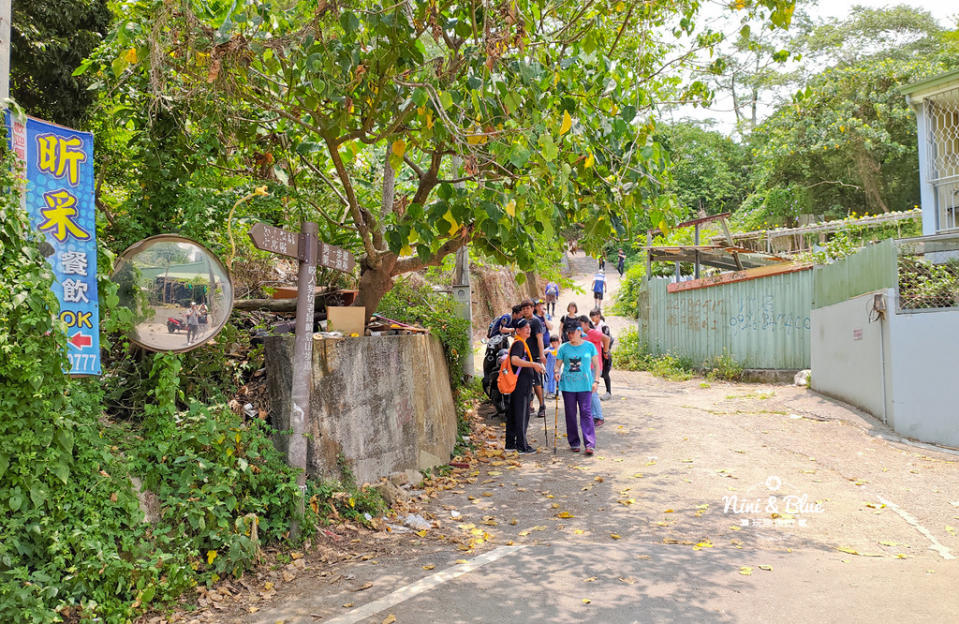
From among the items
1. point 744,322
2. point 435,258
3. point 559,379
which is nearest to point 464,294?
point 559,379

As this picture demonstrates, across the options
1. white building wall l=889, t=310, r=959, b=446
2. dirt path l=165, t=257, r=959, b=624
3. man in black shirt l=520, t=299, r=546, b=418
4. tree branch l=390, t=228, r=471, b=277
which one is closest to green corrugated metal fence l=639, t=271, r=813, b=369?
white building wall l=889, t=310, r=959, b=446

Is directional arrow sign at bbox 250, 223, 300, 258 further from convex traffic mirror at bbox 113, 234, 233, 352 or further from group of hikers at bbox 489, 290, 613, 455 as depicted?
group of hikers at bbox 489, 290, 613, 455

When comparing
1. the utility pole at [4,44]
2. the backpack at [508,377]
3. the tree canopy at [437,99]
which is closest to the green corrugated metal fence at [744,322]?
the backpack at [508,377]

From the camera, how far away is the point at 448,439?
850cm

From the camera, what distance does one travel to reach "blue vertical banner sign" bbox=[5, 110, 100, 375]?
14.3 ft

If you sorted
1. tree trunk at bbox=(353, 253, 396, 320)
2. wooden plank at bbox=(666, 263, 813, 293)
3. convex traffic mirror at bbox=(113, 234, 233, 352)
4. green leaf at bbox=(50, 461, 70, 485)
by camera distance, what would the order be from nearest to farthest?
green leaf at bbox=(50, 461, 70, 485), convex traffic mirror at bbox=(113, 234, 233, 352), tree trunk at bbox=(353, 253, 396, 320), wooden plank at bbox=(666, 263, 813, 293)

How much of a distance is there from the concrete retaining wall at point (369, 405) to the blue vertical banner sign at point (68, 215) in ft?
5.37

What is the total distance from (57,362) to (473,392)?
693 cm

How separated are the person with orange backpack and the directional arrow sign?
3.68 m

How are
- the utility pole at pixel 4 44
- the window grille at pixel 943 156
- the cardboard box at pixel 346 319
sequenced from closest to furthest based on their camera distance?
the utility pole at pixel 4 44 → the cardboard box at pixel 346 319 → the window grille at pixel 943 156

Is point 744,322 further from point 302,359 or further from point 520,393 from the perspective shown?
point 302,359

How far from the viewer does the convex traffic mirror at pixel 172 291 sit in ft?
16.3

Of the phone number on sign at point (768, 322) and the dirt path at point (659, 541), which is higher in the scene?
the phone number on sign at point (768, 322)

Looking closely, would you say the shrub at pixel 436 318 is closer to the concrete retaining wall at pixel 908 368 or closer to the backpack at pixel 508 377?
the backpack at pixel 508 377
